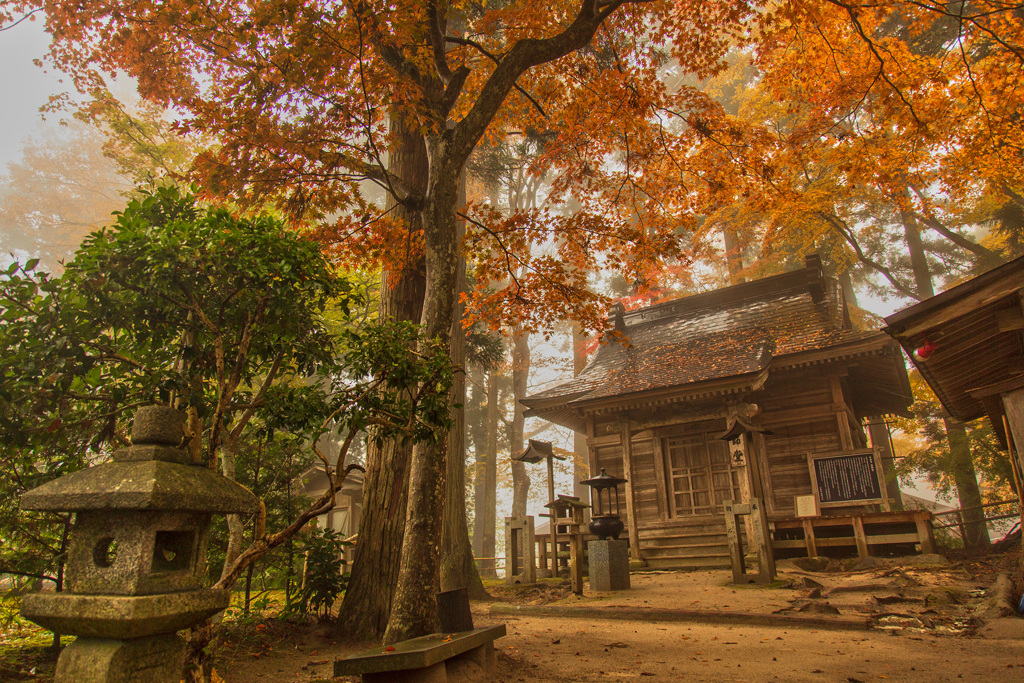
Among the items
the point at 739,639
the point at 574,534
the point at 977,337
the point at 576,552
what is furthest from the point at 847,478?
the point at 739,639

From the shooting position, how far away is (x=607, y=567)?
9.77 meters

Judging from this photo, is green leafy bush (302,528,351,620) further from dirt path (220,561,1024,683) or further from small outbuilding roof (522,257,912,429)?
small outbuilding roof (522,257,912,429)

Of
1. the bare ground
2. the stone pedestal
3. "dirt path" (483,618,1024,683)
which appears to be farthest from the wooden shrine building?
"dirt path" (483,618,1024,683)

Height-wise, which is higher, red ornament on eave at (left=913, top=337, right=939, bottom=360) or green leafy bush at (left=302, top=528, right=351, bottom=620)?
red ornament on eave at (left=913, top=337, right=939, bottom=360)

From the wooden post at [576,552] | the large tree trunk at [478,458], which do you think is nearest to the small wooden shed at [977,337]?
the wooden post at [576,552]

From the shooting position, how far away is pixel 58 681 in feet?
8.42

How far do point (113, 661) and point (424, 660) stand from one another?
5.65 feet

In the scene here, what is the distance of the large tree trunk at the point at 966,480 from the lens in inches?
563

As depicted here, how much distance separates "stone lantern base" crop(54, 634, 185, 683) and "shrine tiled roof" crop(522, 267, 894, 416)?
921cm

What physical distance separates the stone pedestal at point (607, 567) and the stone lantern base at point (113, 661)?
8.11m

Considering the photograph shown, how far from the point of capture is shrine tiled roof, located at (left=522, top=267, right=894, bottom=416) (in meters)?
12.7

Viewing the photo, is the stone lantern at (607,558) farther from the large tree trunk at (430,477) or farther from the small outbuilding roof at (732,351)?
the large tree trunk at (430,477)

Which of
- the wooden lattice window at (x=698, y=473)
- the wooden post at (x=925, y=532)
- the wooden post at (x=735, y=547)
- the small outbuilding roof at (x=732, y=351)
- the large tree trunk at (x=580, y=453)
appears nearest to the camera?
the wooden post at (x=735, y=547)

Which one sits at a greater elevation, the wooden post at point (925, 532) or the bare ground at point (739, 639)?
the wooden post at point (925, 532)
